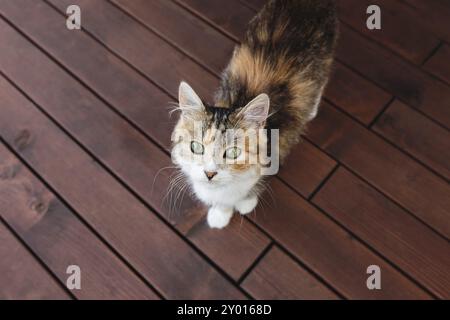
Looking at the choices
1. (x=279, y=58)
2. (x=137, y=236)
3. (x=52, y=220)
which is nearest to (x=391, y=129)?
(x=279, y=58)

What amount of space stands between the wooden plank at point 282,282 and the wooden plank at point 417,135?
64 cm

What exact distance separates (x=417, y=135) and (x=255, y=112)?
85cm

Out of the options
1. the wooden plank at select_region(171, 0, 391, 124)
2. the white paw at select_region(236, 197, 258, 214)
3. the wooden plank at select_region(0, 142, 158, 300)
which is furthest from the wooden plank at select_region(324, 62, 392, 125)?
the wooden plank at select_region(0, 142, 158, 300)

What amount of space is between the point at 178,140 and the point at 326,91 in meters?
0.78

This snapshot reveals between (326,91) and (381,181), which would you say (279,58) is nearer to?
(326,91)

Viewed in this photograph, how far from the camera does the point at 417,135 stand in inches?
60.4

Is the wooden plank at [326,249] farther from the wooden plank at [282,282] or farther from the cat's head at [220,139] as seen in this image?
the cat's head at [220,139]

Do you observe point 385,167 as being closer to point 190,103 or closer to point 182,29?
point 190,103

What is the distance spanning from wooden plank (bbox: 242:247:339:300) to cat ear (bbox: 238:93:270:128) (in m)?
0.52

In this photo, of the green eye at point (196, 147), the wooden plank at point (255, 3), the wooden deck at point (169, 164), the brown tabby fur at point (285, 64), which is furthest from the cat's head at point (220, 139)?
the wooden plank at point (255, 3)

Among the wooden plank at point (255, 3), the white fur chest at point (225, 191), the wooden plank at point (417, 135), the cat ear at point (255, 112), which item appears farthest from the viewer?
the wooden plank at point (255, 3)

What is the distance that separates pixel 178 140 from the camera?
1.14 metres

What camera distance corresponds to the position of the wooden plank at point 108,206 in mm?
1304

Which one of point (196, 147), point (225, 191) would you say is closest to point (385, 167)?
point (225, 191)
